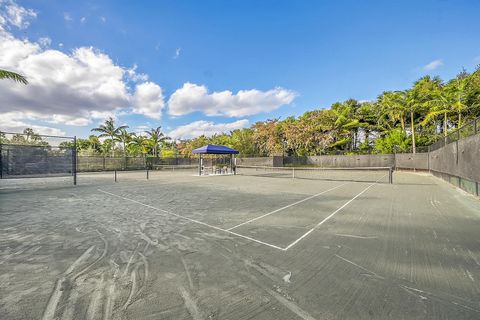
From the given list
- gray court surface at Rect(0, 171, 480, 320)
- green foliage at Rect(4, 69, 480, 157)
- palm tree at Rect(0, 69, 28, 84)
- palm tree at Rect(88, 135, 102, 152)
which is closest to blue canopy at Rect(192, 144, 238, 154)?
palm tree at Rect(0, 69, 28, 84)

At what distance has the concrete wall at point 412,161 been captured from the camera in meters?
23.8

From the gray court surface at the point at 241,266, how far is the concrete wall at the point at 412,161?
74.6ft

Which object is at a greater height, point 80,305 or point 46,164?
point 46,164

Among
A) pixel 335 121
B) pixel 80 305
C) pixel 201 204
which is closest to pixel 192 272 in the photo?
pixel 80 305

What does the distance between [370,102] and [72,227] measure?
45.0 m

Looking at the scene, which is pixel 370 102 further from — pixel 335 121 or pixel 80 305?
pixel 80 305

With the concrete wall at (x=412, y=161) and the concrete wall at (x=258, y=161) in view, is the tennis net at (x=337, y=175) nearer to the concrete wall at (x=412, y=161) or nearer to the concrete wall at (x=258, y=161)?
the concrete wall at (x=412, y=161)

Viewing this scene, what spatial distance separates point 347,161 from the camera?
3003 cm

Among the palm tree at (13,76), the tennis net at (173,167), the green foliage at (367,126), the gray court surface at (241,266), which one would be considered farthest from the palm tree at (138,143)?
the gray court surface at (241,266)

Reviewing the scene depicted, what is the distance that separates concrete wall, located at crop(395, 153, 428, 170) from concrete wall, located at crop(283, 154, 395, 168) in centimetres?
80

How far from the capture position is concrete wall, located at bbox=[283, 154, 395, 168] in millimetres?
27797

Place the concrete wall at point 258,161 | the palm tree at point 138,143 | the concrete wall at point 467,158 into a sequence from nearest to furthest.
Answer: the concrete wall at point 467,158 < the concrete wall at point 258,161 < the palm tree at point 138,143

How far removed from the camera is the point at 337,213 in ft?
20.1

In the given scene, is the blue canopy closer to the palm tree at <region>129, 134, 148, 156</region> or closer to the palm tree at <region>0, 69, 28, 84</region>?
the palm tree at <region>0, 69, 28, 84</region>
